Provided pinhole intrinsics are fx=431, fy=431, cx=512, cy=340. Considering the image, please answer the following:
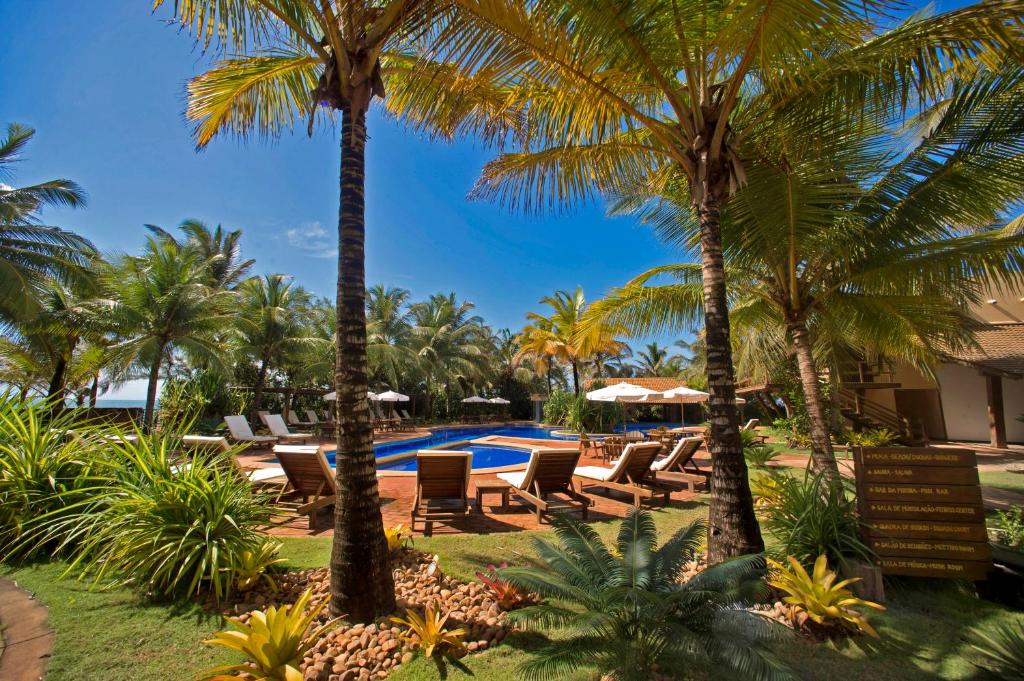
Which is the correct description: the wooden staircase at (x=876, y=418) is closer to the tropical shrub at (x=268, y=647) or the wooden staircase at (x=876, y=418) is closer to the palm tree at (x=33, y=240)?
the tropical shrub at (x=268, y=647)

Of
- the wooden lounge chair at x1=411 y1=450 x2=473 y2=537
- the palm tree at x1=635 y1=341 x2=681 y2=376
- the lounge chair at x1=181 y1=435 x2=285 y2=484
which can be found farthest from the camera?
the palm tree at x1=635 y1=341 x2=681 y2=376

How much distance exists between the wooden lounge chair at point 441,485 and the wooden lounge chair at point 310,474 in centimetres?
117

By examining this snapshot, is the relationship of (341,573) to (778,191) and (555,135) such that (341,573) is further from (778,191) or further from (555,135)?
(778,191)

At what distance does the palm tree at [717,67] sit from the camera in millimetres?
3455

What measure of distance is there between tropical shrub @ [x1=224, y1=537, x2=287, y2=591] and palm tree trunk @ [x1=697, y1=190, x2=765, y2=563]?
3.88 meters

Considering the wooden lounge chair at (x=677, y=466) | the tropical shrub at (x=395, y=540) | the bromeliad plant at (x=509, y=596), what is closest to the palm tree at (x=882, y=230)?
the wooden lounge chair at (x=677, y=466)

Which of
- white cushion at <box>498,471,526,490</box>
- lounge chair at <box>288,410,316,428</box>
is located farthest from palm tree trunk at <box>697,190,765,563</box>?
lounge chair at <box>288,410,316,428</box>

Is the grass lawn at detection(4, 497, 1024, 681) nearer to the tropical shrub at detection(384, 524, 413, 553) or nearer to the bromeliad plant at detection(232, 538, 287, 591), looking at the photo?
the bromeliad plant at detection(232, 538, 287, 591)

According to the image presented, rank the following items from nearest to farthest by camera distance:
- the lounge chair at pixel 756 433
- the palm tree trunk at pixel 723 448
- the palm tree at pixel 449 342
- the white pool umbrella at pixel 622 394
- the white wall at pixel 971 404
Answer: the palm tree trunk at pixel 723 448 < the white pool umbrella at pixel 622 394 < the lounge chair at pixel 756 433 < the white wall at pixel 971 404 < the palm tree at pixel 449 342

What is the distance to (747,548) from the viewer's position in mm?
3693

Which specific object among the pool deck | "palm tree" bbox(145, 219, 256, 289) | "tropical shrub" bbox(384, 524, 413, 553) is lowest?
the pool deck

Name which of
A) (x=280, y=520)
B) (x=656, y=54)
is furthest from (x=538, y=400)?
(x=656, y=54)

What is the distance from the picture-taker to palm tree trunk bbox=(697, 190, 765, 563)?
3.76 meters

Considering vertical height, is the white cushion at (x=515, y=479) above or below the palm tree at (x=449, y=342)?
below
